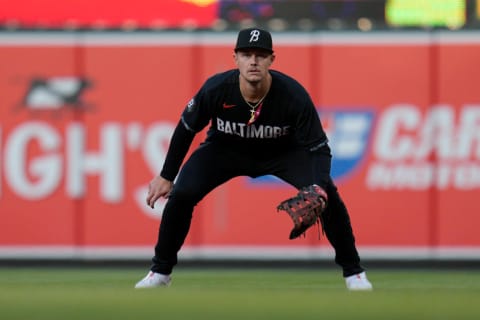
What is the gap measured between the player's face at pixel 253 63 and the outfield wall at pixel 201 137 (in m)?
5.09

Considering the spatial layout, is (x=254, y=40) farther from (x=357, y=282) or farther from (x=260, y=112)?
(x=357, y=282)

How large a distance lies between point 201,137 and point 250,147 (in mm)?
4794

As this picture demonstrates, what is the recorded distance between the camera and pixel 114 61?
1305 centimetres

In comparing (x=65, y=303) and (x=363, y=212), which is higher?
(x=65, y=303)

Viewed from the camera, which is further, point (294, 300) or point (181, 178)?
point (181, 178)

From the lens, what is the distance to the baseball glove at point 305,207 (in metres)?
7.37

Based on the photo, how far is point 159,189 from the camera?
7.86 m

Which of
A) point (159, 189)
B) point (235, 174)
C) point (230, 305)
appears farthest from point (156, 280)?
point (230, 305)

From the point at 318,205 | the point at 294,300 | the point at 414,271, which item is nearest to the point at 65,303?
the point at 294,300

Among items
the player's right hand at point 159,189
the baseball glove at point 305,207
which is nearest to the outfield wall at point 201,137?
the player's right hand at point 159,189

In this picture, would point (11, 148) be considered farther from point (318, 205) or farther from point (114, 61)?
point (318, 205)

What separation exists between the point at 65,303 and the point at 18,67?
810 centimetres

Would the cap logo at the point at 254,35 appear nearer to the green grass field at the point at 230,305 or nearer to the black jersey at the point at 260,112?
the black jersey at the point at 260,112

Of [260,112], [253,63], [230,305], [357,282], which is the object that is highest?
[253,63]
